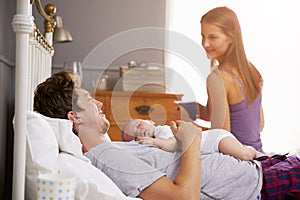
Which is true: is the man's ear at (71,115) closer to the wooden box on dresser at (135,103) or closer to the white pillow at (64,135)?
the white pillow at (64,135)

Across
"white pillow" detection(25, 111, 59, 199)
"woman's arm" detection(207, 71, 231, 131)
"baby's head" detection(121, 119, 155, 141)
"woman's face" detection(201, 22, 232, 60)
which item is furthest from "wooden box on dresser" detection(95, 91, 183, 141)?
Result: "white pillow" detection(25, 111, 59, 199)

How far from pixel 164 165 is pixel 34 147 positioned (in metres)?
0.61

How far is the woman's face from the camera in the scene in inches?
138

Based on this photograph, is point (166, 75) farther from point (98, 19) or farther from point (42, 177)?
point (42, 177)

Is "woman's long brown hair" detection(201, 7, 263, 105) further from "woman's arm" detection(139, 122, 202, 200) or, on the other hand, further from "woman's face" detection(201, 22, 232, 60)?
"woman's arm" detection(139, 122, 202, 200)

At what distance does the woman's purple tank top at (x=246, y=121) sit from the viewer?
9.66 feet

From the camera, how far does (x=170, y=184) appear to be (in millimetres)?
1599

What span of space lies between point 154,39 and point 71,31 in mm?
682

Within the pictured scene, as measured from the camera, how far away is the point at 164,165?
5.77 feet

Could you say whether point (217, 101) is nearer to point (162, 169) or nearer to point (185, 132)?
point (185, 132)

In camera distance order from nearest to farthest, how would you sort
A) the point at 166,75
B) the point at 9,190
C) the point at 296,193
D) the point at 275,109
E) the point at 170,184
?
the point at 170,184 → the point at 9,190 → the point at 296,193 → the point at 166,75 → the point at 275,109

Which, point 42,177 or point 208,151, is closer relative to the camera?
point 42,177

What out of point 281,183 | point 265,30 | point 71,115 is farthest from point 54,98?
point 265,30

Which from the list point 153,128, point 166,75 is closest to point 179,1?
point 166,75
